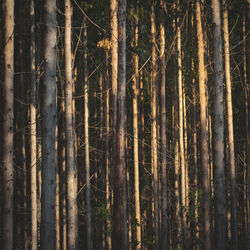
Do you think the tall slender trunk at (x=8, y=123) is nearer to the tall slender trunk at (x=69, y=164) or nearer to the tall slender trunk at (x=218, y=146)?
the tall slender trunk at (x=69, y=164)

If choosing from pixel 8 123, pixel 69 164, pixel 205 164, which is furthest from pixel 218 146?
pixel 8 123

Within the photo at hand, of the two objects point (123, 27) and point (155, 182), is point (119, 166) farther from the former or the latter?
point (155, 182)

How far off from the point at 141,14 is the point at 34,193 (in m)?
5.76

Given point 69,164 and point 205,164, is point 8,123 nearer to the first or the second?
point 69,164

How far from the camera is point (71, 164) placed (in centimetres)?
688

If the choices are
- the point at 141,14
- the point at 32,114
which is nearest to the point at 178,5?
the point at 141,14

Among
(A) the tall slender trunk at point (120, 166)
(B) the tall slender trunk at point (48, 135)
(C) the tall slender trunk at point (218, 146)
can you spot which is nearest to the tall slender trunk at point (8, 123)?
(B) the tall slender trunk at point (48, 135)

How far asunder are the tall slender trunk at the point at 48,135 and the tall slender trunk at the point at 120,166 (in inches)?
61.1

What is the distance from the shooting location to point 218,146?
6605 millimetres

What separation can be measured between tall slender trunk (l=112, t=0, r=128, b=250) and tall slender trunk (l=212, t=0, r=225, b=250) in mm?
2030

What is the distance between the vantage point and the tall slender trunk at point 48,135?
4.82m

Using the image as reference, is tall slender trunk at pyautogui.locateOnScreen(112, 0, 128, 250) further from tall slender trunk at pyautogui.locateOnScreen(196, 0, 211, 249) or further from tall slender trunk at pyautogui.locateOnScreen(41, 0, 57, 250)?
tall slender trunk at pyautogui.locateOnScreen(196, 0, 211, 249)

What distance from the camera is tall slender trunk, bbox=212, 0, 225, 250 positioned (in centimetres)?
648

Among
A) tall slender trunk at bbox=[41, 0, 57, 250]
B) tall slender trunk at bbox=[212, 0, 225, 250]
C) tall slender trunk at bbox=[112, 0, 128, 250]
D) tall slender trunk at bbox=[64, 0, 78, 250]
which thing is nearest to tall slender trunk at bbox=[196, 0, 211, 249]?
tall slender trunk at bbox=[212, 0, 225, 250]
